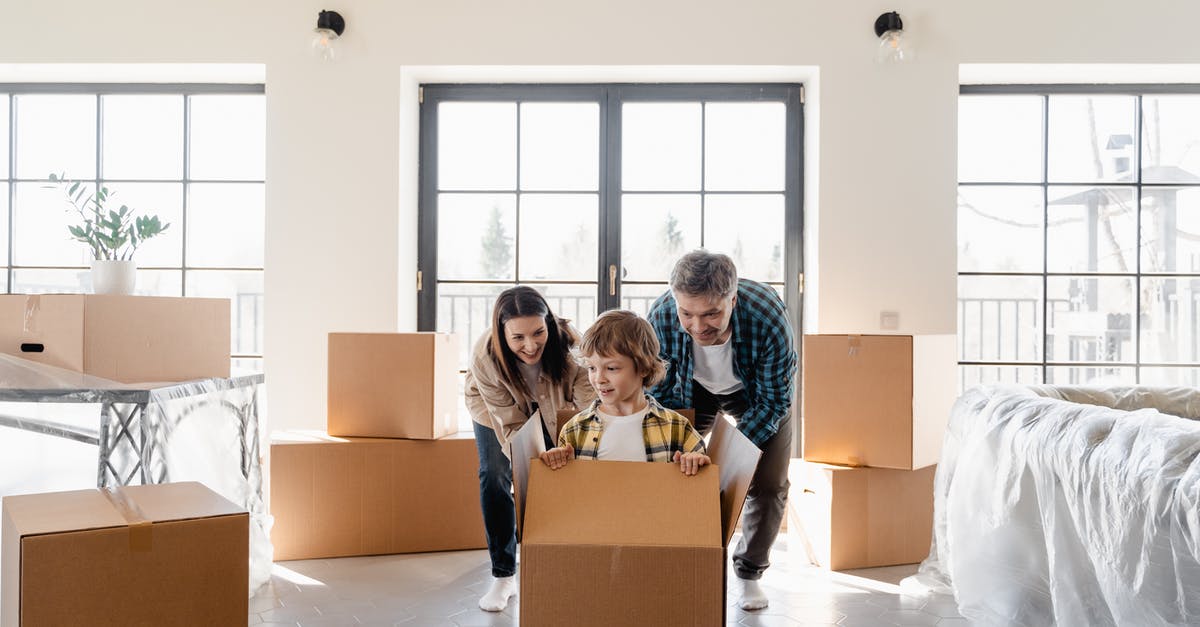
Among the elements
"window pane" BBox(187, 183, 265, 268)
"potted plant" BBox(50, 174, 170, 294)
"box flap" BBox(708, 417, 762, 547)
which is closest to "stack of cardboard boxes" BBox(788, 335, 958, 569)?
"box flap" BBox(708, 417, 762, 547)

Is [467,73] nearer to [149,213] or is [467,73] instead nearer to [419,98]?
[419,98]

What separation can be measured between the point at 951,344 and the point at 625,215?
1.32 m

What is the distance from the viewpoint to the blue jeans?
7.00ft

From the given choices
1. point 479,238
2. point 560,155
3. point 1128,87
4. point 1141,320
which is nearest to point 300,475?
point 479,238

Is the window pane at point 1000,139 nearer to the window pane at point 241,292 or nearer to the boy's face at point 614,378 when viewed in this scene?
the boy's face at point 614,378

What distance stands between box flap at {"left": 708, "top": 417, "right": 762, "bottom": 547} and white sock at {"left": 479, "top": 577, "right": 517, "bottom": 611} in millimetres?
930

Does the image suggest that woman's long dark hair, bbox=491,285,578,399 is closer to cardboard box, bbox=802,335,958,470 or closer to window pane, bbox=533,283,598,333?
cardboard box, bbox=802,335,958,470

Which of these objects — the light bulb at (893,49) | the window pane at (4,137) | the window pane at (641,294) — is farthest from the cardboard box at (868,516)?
the window pane at (4,137)

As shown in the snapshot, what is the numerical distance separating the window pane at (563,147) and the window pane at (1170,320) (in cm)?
227

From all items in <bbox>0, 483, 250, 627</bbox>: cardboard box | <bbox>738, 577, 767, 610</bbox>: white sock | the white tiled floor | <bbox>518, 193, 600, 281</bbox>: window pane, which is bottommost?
the white tiled floor

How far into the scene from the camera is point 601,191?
3.21 metres

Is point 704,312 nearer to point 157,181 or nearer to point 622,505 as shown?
point 622,505

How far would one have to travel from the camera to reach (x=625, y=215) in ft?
10.6

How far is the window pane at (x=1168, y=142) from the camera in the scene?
3.18 m
